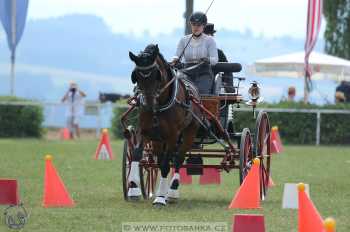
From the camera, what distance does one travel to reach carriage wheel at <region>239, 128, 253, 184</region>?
13867 millimetres

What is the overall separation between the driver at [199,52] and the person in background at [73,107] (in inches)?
742

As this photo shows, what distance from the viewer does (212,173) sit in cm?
1716

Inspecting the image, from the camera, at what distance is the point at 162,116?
12.9 metres

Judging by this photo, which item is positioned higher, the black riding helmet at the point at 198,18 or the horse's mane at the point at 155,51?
the black riding helmet at the point at 198,18

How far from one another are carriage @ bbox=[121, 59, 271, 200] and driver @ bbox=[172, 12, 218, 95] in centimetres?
24

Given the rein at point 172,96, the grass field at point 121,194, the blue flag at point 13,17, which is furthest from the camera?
the blue flag at point 13,17

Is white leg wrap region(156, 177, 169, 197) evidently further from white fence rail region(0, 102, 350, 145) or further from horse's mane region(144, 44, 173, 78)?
white fence rail region(0, 102, 350, 145)

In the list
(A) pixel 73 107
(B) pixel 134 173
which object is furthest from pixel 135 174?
(A) pixel 73 107

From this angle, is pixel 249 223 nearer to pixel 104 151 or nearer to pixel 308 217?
pixel 308 217

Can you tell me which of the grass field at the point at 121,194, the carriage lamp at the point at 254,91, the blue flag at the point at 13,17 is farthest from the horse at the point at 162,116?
the blue flag at the point at 13,17

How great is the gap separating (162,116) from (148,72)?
0.69 m

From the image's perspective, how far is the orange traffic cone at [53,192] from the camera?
13.0 metres

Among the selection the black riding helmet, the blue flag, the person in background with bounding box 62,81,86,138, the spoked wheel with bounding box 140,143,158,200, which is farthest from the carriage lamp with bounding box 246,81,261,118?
the person in background with bounding box 62,81,86,138

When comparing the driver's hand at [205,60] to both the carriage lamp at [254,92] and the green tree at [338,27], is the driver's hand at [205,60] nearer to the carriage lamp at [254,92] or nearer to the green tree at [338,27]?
the carriage lamp at [254,92]
